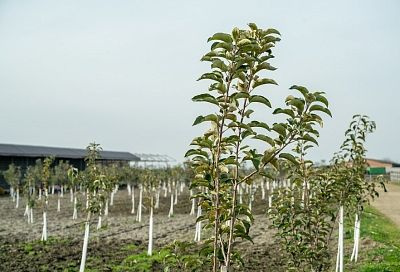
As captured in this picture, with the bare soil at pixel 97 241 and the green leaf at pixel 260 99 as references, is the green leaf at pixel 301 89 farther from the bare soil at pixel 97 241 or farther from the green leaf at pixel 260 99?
the bare soil at pixel 97 241

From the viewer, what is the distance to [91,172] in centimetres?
1068

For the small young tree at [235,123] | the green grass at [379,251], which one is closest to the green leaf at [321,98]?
the small young tree at [235,123]

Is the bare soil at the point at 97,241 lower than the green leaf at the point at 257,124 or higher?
lower

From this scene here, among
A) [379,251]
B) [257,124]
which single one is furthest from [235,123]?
[379,251]

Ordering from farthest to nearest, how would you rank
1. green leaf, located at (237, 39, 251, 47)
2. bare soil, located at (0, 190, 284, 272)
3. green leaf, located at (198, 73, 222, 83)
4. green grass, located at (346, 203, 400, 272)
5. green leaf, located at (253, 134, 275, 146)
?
bare soil, located at (0, 190, 284, 272) < green grass, located at (346, 203, 400, 272) < green leaf, located at (253, 134, 275, 146) < green leaf, located at (198, 73, 222, 83) < green leaf, located at (237, 39, 251, 47)

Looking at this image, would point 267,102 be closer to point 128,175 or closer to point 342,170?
point 342,170

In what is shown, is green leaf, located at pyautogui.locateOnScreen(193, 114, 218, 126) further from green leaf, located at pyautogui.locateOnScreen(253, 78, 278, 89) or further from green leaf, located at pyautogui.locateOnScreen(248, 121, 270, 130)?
green leaf, located at pyautogui.locateOnScreen(253, 78, 278, 89)

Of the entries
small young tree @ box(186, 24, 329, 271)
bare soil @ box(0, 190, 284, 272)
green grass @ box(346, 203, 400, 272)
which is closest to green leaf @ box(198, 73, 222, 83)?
small young tree @ box(186, 24, 329, 271)

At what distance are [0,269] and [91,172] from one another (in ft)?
10.8

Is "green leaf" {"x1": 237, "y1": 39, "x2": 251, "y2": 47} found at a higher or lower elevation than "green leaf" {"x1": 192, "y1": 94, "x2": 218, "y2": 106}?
higher

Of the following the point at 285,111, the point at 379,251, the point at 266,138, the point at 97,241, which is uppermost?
the point at 285,111

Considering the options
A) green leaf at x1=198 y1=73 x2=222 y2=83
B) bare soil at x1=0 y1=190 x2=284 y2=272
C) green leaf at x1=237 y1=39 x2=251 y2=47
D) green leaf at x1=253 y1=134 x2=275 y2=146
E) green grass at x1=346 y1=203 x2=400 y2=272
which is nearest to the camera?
green leaf at x1=237 y1=39 x2=251 y2=47

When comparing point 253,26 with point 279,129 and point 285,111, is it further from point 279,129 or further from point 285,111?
point 279,129

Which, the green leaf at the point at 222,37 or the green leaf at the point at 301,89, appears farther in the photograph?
the green leaf at the point at 301,89
